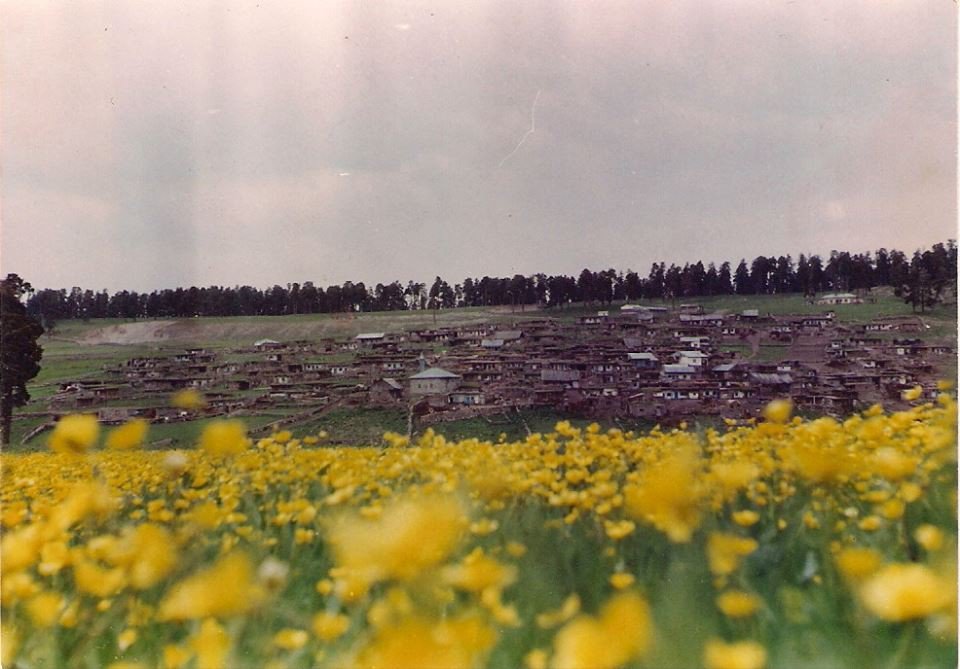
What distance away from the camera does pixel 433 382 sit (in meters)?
3.01

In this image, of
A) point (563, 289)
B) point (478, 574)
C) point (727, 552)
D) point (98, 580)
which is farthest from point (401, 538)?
point (563, 289)

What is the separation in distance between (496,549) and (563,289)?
47.5 inches

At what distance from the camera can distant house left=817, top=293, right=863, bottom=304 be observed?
3021 millimetres

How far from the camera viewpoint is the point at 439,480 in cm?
269

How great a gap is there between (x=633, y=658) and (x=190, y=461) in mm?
1995

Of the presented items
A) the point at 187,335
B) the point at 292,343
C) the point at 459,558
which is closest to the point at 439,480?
the point at 459,558

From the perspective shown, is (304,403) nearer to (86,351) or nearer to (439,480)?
(439,480)

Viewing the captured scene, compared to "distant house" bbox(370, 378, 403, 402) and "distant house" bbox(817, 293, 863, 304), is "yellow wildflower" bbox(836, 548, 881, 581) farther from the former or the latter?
"distant house" bbox(370, 378, 403, 402)

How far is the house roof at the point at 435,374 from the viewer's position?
3.01m

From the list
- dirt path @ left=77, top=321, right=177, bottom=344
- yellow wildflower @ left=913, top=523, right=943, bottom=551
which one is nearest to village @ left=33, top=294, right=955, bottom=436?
dirt path @ left=77, top=321, right=177, bottom=344

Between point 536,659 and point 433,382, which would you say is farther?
point 433,382

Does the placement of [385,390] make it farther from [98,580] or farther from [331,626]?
[98,580]

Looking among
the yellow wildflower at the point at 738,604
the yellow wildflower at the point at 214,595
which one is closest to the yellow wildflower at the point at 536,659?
the yellow wildflower at the point at 738,604

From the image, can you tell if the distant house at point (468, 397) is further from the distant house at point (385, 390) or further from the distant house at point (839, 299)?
the distant house at point (839, 299)
